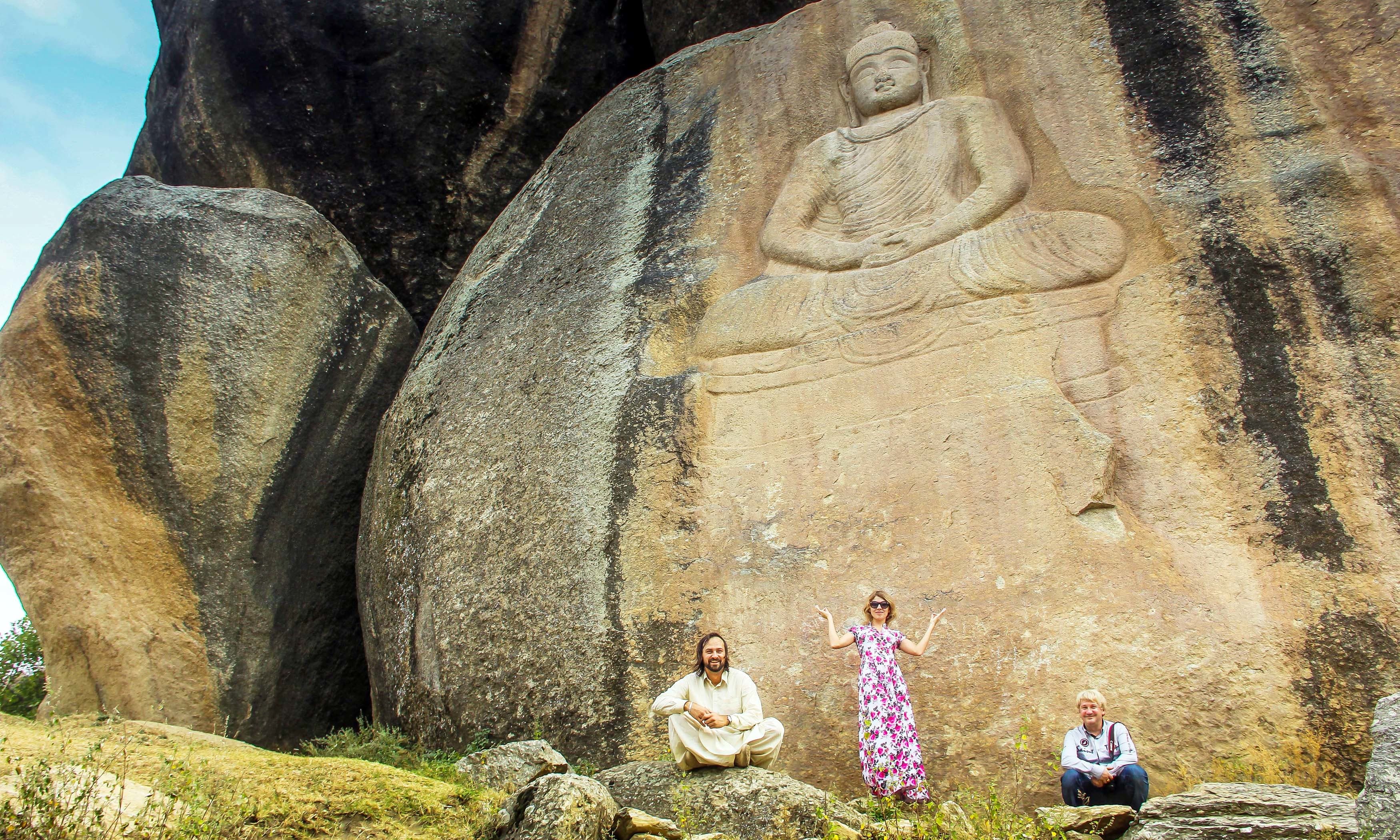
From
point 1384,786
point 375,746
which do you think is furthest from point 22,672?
point 1384,786

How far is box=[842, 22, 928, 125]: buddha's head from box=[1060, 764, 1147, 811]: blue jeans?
414cm

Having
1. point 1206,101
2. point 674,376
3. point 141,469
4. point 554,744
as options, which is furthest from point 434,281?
point 1206,101

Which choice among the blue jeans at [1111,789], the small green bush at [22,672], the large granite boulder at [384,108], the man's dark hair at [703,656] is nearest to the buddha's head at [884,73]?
the large granite boulder at [384,108]

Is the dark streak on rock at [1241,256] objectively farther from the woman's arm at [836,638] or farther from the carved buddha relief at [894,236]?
the woman's arm at [836,638]

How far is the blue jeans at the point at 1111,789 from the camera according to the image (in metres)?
3.77

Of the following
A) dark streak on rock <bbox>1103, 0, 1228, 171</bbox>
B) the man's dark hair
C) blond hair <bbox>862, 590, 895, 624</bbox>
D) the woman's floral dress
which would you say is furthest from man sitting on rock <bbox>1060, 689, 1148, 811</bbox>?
dark streak on rock <bbox>1103, 0, 1228, 171</bbox>

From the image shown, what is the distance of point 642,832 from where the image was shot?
131 inches

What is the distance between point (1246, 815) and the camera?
3.20 metres

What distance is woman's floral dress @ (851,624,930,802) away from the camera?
13.2 ft

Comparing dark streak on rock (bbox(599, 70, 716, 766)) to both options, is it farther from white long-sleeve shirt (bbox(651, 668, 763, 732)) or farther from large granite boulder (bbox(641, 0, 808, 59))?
large granite boulder (bbox(641, 0, 808, 59))

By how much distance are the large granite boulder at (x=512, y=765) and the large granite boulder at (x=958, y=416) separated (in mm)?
888

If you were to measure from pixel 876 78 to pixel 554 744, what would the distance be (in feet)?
13.6

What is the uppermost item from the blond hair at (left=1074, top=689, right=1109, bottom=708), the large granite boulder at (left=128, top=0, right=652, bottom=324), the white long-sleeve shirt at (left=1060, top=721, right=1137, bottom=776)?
the large granite boulder at (left=128, top=0, right=652, bottom=324)

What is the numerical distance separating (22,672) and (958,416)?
7.51 metres
